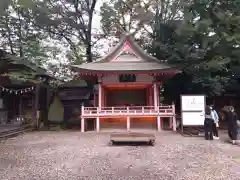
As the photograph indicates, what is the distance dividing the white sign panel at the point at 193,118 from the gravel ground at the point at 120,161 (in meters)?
2.68

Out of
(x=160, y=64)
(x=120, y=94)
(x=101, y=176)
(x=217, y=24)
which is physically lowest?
(x=101, y=176)

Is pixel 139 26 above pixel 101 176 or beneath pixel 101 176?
above

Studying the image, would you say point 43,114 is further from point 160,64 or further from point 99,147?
point 99,147

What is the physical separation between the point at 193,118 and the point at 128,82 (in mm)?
6134

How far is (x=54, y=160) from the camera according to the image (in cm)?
923

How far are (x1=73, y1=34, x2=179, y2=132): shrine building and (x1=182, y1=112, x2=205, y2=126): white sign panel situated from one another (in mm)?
2415

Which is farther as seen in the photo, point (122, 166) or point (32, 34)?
point (32, 34)

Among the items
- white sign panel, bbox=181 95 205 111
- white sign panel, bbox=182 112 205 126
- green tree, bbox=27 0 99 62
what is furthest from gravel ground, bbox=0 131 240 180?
green tree, bbox=27 0 99 62

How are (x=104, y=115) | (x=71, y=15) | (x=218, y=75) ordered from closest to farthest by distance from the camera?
(x=104, y=115)
(x=218, y=75)
(x=71, y=15)

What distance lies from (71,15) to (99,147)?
1904cm

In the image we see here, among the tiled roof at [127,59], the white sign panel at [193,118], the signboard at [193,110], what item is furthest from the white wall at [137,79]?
the white sign panel at [193,118]

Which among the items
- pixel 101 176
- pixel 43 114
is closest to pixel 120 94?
pixel 43 114

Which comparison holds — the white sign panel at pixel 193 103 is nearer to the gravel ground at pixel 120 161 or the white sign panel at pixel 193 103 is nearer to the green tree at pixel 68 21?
the gravel ground at pixel 120 161

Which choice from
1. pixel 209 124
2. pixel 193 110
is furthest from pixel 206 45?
pixel 209 124
